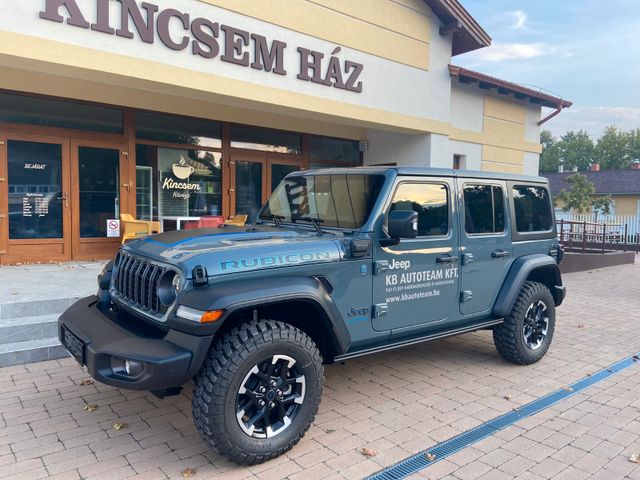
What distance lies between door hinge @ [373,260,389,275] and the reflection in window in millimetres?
7156

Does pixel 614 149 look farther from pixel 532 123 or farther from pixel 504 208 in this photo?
pixel 504 208

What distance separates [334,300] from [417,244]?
93 centimetres

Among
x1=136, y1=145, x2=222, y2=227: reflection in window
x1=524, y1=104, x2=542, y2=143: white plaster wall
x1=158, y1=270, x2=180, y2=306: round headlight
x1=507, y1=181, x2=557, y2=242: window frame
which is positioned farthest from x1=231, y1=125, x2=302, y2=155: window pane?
x1=158, y1=270, x2=180, y2=306: round headlight

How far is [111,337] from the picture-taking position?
307 cm

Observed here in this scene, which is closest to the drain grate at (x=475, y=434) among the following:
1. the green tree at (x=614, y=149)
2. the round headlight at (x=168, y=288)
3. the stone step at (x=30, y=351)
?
the round headlight at (x=168, y=288)

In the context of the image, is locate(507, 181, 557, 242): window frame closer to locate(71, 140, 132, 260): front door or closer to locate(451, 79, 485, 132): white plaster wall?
locate(71, 140, 132, 260): front door

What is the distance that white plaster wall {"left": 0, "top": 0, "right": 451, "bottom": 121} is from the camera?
253 inches

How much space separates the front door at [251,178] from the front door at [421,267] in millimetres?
7093

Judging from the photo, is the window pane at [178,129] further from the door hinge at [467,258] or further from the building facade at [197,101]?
the door hinge at [467,258]

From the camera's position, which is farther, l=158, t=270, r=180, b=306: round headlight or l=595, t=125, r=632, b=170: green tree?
l=595, t=125, r=632, b=170: green tree

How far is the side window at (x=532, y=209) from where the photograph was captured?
193 inches

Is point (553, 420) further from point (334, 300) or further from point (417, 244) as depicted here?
point (334, 300)

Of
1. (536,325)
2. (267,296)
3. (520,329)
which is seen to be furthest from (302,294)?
(536,325)

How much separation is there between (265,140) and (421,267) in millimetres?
8001
